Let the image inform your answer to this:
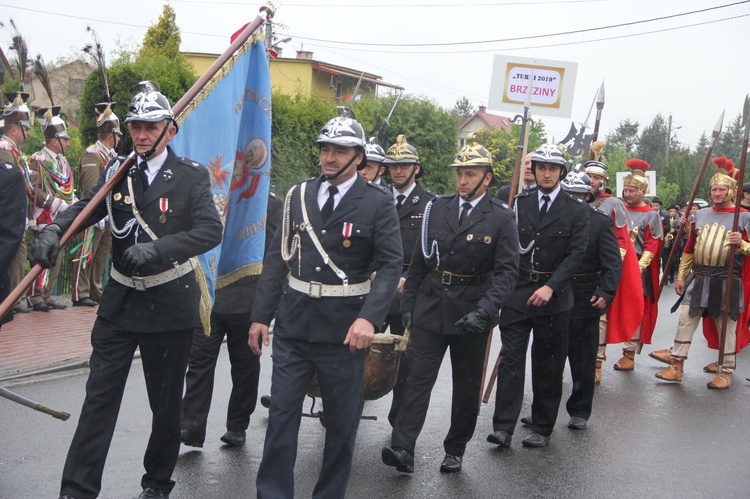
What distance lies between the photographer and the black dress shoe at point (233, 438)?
6750 millimetres

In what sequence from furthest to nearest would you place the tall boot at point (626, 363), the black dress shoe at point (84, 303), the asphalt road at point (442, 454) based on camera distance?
the black dress shoe at point (84, 303) < the tall boot at point (626, 363) < the asphalt road at point (442, 454)

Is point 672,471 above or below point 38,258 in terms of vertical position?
below

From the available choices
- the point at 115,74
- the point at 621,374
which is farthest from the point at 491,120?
the point at 621,374

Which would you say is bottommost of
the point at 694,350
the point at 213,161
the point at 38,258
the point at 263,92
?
the point at 694,350

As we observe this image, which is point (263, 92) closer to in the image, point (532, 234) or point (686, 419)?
point (532, 234)

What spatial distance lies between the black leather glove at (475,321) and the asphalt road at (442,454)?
1005 mm

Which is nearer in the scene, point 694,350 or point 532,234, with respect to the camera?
point 532,234

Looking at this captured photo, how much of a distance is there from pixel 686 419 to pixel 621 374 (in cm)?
225

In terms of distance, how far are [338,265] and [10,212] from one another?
2.04 meters

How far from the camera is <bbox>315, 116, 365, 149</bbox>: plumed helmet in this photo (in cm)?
527

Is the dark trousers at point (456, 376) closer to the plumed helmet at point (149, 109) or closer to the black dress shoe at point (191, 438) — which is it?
the black dress shoe at point (191, 438)

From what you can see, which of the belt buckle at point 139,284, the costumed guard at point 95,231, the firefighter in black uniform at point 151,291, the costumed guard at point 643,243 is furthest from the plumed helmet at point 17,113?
the costumed guard at point 643,243

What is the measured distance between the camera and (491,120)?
98562 mm

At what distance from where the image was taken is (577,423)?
319 inches
